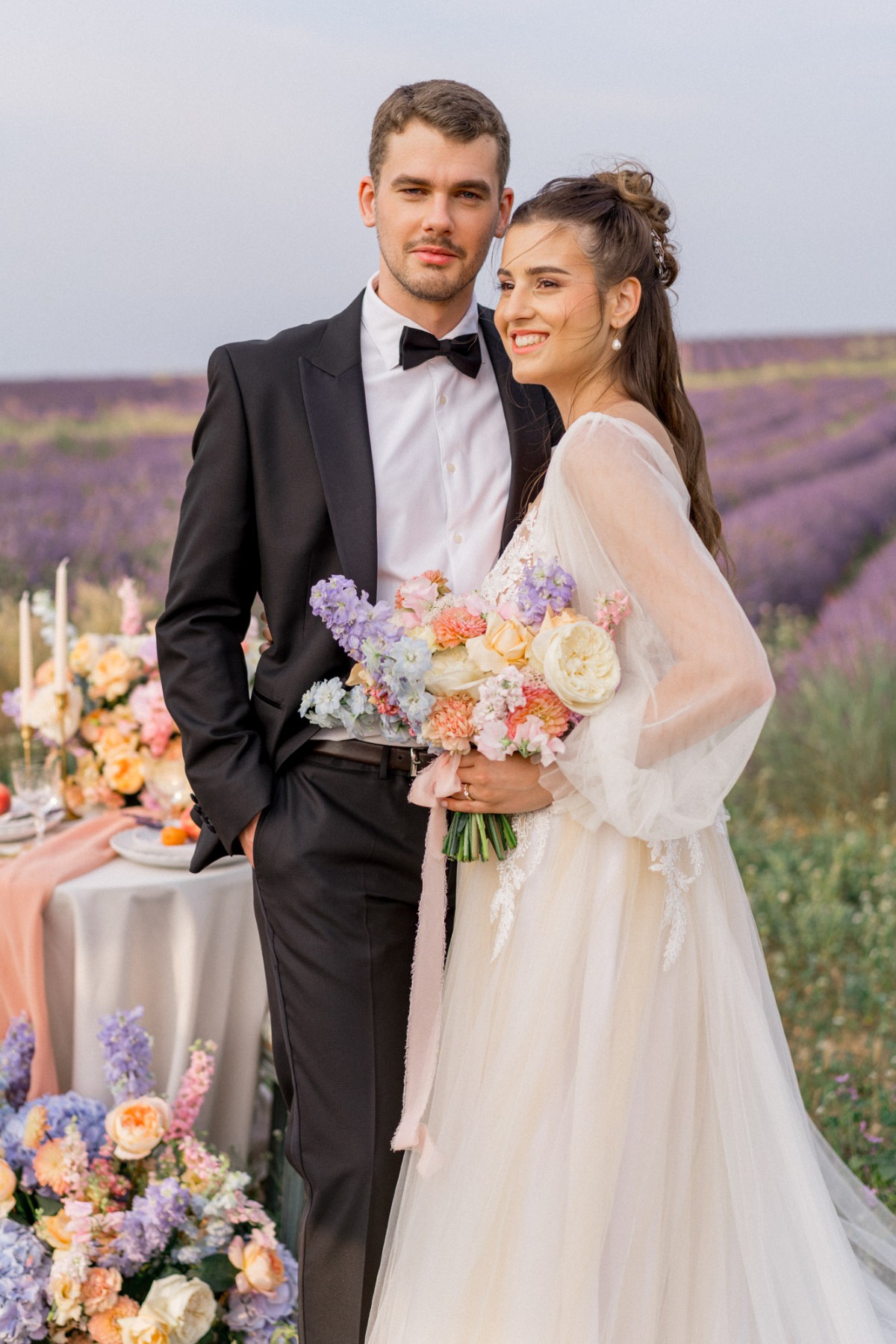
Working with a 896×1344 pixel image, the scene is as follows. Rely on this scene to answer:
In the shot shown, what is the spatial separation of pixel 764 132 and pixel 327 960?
5.32 metres

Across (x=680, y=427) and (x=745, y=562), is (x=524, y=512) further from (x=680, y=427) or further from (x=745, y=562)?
(x=745, y=562)

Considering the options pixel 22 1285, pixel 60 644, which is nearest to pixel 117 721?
pixel 60 644

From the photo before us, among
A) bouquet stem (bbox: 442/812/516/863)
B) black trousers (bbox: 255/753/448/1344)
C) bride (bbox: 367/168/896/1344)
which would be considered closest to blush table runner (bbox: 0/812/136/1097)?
black trousers (bbox: 255/753/448/1344)

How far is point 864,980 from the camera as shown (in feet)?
14.5

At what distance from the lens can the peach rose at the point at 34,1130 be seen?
2537 mm

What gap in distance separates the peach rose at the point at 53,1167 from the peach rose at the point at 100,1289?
0.18 m

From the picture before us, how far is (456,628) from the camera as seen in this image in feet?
6.00

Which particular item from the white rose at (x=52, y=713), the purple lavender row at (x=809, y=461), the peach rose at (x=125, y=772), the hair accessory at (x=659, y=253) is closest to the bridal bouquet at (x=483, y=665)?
the hair accessory at (x=659, y=253)

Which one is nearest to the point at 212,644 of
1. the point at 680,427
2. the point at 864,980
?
the point at 680,427

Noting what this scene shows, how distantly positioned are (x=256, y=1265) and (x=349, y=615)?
1.49m

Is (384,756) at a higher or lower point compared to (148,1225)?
higher

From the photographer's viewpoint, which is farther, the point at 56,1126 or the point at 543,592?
the point at 56,1126

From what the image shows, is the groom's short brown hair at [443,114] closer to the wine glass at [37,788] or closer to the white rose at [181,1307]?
the wine glass at [37,788]

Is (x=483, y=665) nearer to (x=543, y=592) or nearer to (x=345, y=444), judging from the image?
(x=543, y=592)
